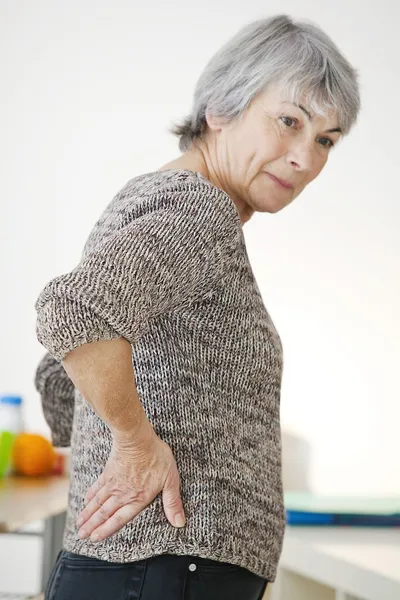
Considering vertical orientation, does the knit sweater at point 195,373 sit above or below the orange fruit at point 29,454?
above

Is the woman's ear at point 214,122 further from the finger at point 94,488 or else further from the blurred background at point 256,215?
the blurred background at point 256,215

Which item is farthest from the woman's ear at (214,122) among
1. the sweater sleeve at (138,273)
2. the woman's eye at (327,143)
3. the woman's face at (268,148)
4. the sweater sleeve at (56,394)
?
the sweater sleeve at (56,394)

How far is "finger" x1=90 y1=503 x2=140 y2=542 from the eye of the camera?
0.76 metres

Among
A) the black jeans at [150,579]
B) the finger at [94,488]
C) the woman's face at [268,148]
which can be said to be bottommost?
the black jeans at [150,579]

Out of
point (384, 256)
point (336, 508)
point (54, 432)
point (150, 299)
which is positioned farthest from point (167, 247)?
point (384, 256)

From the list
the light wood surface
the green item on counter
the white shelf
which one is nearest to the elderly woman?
the light wood surface

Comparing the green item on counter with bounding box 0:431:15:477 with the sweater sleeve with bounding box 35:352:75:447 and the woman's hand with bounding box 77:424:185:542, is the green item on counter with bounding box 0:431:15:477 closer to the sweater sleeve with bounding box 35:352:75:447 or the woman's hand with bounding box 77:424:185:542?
the sweater sleeve with bounding box 35:352:75:447

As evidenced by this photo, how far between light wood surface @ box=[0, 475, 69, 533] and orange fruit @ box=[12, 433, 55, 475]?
0.07 feet

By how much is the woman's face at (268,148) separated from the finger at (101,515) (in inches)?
16.0

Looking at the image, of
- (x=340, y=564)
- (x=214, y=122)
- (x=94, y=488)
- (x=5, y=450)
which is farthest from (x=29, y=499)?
(x=214, y=122)

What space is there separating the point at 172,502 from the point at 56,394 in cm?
38

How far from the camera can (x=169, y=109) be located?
96.0 inches

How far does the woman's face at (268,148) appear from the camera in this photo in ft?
2.98

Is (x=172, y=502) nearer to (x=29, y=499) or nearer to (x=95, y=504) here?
(x=95, y=504)
